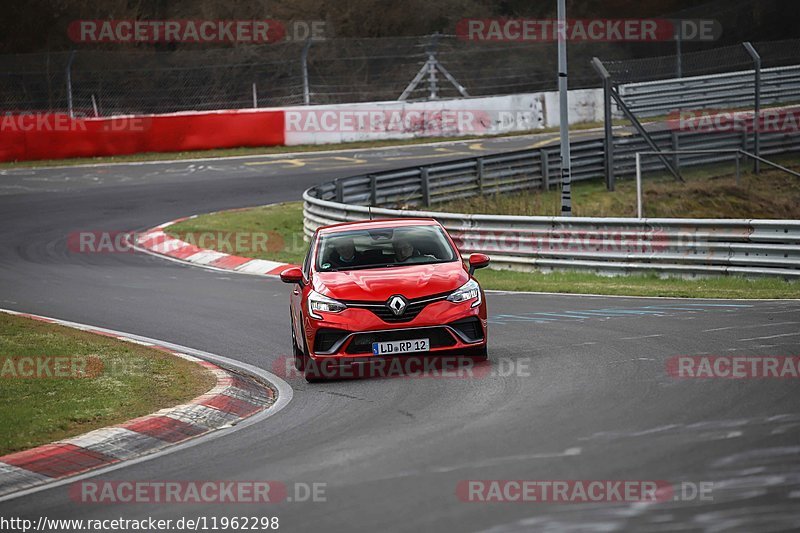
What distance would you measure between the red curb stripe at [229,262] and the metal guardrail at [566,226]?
181 cm

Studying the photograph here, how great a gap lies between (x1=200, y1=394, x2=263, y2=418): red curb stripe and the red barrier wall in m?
27.9

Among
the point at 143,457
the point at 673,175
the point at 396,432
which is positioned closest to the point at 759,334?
the point at 396,432

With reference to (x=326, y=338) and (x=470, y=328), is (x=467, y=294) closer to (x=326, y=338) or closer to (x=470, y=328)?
(x=470, y=328)

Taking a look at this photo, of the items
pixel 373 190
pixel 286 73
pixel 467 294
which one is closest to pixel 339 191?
pixel 373 190

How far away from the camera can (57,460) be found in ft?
27.8

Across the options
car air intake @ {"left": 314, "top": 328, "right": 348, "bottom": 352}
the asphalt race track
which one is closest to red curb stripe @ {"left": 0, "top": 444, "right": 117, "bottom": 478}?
the asphalt race track

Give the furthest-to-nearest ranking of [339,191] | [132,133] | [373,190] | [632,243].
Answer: [132,133], [373,190], [339,191], [632,243]

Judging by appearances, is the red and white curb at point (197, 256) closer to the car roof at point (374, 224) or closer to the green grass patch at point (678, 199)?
the green grass patch at point (678, 199)

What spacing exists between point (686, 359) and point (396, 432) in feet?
11.6

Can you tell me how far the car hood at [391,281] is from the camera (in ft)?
37.1

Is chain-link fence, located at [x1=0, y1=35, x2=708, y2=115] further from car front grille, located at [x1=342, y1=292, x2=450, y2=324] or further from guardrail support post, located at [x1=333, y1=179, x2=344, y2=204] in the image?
car front grille, located at [x1=342, y1=292, x2=450, y2=324]

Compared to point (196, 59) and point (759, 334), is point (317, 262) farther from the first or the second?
point (196, 59)

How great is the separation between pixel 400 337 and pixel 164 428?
2610 mm

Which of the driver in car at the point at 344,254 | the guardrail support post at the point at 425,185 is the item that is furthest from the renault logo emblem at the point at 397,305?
the guardrail support post at the point at 425,185
